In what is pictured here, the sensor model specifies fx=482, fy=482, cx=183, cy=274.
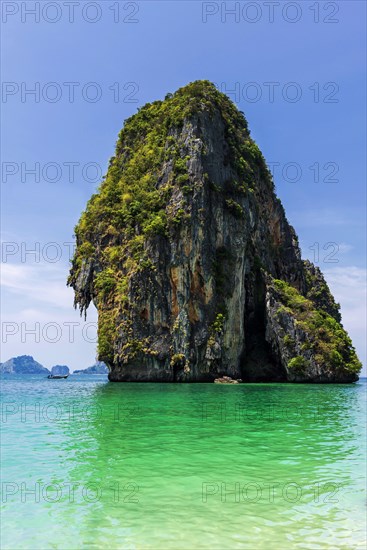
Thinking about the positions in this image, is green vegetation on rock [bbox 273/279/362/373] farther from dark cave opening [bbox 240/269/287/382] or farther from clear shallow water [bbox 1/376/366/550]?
clear shallow water [bbox 1/376/366/550]

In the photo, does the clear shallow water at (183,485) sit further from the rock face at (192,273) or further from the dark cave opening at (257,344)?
the dark cave opening at (257,344)

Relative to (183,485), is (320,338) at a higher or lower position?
higher

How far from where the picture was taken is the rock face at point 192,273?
46469mm

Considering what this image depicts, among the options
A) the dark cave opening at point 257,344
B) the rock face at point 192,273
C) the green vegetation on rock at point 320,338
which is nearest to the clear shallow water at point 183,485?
the rock face at point 192,273

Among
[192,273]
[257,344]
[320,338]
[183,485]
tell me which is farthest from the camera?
[257,344]

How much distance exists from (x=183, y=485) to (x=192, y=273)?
39.2m

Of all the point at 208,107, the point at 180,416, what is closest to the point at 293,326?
the point at 208,107

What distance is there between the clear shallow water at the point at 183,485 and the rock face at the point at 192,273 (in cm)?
3070

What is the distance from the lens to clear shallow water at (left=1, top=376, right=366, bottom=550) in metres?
6.02

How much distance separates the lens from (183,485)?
822 centimetres

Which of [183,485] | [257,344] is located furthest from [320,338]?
[183,485]

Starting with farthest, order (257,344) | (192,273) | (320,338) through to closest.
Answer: (257,344) < (320,338) < (192,273)

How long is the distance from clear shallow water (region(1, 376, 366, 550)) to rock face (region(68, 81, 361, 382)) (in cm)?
3070

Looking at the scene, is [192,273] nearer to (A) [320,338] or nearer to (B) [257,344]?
(B) [257,344]
